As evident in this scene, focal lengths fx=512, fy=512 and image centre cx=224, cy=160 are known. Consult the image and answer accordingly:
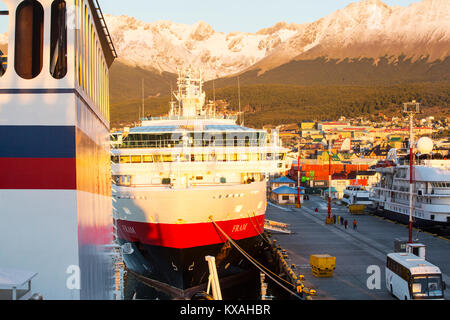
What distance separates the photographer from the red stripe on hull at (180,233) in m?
17.8

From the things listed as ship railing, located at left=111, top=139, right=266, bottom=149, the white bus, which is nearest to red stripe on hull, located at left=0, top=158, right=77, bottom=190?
the white bus

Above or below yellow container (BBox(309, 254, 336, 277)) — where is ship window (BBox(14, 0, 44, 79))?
above

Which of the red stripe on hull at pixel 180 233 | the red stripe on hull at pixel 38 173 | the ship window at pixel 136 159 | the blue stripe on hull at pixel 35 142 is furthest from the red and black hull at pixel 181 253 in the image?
the blue stripe on hull at pixel 35 142

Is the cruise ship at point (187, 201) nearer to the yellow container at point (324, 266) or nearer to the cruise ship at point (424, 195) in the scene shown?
the yellow container at point (324, 266)

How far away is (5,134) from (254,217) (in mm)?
17510

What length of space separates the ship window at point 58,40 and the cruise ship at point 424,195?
101ft

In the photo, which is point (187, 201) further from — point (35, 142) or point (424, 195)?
point (424, 195)

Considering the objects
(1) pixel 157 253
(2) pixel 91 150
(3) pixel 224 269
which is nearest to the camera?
(2) pixel 91 150

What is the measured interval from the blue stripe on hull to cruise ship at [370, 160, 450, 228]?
102ft

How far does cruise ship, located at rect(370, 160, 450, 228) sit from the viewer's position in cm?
3200

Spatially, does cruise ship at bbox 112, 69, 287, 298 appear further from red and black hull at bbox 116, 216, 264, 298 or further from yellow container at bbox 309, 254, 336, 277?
yellow container at bbox 309, 254, 336, 277
